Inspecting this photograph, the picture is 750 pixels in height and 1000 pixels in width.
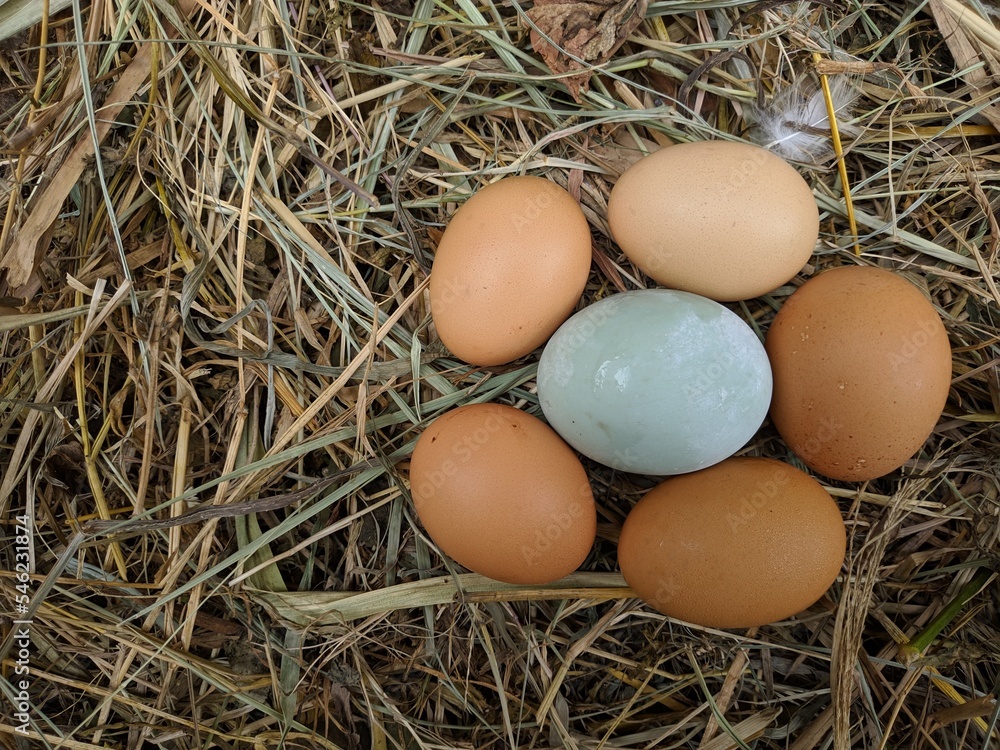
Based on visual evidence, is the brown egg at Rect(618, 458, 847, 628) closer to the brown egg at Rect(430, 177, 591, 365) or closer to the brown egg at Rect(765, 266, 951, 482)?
the brown egg at Rect(765, 266, 951, 482)

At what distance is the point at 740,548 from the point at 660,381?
1.12 feet

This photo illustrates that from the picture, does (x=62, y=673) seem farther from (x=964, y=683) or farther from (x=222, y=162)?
(x=964, y=683)

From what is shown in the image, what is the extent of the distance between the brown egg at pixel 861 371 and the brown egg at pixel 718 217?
0.12 metres

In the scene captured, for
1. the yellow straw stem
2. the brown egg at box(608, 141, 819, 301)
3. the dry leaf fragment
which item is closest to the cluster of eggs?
the brown egg at box(608, 141, 819, 301)

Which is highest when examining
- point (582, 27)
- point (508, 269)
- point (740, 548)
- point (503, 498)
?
point (582, 27)

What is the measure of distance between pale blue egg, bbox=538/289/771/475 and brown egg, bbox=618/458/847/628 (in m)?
0.08

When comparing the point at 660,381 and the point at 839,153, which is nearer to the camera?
the point at 660,381

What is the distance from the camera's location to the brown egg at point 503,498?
3.59 feet

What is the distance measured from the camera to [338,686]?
1.36 m

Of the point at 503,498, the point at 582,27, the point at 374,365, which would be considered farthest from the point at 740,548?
the point at 582,27

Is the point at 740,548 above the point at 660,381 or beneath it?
beneath

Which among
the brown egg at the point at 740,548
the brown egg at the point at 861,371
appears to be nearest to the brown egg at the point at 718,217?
the brown egg at the point at 861,371

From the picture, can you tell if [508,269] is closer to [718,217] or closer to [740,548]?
[718,217]

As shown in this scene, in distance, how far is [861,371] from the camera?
3.54ft
